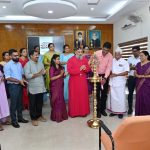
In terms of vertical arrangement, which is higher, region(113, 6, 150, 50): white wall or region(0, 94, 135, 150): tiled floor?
region(113, 6, 150, 50): white wall

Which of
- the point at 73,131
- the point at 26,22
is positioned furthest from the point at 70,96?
the point at 26,22

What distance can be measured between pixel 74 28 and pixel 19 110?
553 centimetres

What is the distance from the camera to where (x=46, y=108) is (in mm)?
5414

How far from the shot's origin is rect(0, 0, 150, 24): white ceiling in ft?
18.3

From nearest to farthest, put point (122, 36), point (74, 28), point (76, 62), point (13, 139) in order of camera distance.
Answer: point (13, 139) < point (76, 62) < point (122, 36) < point (74, 28)

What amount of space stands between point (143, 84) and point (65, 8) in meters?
3.06

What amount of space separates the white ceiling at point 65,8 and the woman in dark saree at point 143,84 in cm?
218

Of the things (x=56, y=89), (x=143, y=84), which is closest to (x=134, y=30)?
(x=143, y=84)

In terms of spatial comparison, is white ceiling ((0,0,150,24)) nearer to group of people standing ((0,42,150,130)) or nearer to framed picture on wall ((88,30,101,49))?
framed picture on wall ((88,30,101,49))

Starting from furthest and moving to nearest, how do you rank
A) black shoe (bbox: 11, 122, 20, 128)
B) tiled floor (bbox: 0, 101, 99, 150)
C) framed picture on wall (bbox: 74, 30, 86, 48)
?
framed picture on wall (bbox: 74, 30, 86, 48)
black shoe (bbox: 11, 122, 20, 128)
tiled floor (bbox: 0, 101, 99, 150)

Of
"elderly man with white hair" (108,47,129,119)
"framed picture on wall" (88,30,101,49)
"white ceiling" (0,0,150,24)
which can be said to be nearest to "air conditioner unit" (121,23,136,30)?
"white ceiling" (0,0,150,24)

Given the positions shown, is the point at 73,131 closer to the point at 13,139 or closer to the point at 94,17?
the point at 13,139

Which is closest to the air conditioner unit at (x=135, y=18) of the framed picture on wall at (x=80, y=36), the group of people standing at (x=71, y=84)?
the group of people standing at (x=71, y=84)

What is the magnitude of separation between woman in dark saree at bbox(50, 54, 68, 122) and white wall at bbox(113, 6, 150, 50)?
2885 mm
